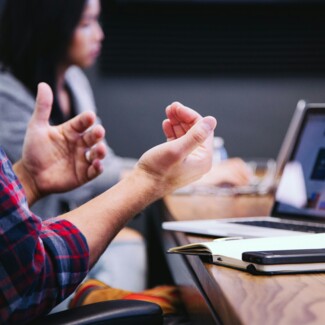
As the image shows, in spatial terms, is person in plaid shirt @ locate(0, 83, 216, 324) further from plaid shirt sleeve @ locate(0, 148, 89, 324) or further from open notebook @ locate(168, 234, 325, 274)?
open notebook @ locate(168, 234, 325, 274)

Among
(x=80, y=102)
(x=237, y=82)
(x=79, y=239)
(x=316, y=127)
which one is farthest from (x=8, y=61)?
(x=237, y=82)

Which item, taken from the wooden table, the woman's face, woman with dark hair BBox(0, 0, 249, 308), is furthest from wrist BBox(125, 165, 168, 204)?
the woman's face

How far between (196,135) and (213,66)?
316 centimetres

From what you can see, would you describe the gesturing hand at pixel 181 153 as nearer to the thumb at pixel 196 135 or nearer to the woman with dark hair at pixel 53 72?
the thumb at pixel 196 135

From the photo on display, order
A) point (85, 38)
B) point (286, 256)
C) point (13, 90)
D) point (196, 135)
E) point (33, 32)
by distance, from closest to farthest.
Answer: point (286, 256) < point (196, 135) < point (13, 90) < point (33, 32) < point (85, 38)

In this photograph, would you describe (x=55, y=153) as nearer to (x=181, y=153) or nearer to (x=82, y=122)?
(x=82, y=122)

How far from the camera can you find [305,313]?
0.73m

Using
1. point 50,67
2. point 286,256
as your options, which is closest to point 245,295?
point 286,256

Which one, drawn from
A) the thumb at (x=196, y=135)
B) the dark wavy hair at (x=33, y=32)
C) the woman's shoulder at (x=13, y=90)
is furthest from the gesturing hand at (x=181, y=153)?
the dark wavy hair at (x=33, y=32)

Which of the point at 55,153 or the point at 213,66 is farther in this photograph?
the point at 213,66

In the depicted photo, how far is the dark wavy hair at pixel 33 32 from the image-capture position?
2.57 metres

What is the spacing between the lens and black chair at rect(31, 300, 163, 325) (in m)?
0.95

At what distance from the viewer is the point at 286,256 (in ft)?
3.06

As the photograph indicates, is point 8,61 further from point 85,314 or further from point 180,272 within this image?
point 85,314
